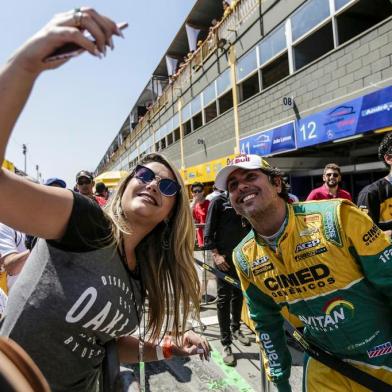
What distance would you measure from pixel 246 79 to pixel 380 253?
13.0 m

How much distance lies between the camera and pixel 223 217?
4211 millimetres

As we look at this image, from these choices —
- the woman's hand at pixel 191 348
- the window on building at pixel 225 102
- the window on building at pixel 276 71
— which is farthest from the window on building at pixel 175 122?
the woman's hand at pixel 191 348

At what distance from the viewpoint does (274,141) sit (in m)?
10.2

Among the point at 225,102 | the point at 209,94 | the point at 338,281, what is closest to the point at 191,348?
the point at 338,281

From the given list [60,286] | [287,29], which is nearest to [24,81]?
[60,286]

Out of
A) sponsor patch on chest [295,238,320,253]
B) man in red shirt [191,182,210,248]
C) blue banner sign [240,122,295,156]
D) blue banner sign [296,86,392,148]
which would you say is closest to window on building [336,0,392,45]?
blue banner sign [296,86,392,148]

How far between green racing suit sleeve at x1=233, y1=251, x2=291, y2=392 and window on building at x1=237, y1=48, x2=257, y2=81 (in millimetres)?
12114

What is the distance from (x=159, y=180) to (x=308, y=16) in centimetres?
999

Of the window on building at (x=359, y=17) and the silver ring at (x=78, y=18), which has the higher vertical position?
the window on building at (x=359, y=17)

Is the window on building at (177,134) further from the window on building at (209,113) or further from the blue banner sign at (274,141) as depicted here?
the blue banner sign at (274,141)

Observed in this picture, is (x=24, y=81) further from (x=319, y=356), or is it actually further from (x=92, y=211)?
(x=319, y=356)

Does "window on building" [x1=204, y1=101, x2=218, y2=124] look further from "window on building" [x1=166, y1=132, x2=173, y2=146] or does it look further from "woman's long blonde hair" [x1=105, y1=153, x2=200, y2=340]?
"woman's long blonde hair" [x1=105, y1=153, x2=200, y2=340]

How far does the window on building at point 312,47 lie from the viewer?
33.0ft

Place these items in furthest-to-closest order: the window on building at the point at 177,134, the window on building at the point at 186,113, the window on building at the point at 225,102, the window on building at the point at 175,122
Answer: the window on building at the point at 177,134 → the window on building at the point at 175,122 → the window on building at the point at 186,113 → the window on building at the point at 225,102
